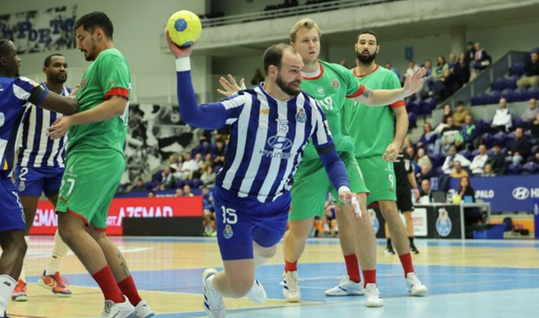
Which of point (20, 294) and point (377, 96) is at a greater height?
point (377, 96)

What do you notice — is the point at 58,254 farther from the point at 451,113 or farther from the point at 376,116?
the point at 451,113

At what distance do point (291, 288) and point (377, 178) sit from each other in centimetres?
148

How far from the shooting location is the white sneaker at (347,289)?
8.14 meters

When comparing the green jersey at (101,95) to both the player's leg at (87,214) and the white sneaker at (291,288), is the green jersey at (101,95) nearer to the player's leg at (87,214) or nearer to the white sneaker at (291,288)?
the player's leg at (87,214)

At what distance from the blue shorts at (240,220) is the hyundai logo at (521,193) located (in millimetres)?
16229

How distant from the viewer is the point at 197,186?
1173 inches

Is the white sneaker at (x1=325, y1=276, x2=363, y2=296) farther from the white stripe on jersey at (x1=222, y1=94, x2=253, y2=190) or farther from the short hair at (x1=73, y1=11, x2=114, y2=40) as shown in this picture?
the short hair at (x1=73, y1=11, x2=114, y2=40)

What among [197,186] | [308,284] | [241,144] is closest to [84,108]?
[241,144]

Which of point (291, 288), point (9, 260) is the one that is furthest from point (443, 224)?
point (9, 260)

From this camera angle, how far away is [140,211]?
26.8 meters

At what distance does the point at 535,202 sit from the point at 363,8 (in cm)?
1319

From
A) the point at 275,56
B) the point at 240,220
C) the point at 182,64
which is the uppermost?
the point at 275,56

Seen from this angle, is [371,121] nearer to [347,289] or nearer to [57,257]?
[347,289]

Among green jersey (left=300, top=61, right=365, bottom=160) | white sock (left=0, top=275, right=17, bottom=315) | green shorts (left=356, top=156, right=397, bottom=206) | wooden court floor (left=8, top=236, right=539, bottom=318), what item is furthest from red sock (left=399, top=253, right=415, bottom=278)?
white sock (left=0, top=275, right=17, bottom=315)
